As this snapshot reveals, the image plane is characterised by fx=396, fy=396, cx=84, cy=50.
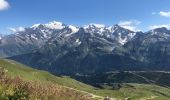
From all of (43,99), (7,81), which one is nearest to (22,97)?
(43,99)

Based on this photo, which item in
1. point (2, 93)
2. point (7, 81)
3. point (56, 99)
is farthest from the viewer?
point (56, 99)

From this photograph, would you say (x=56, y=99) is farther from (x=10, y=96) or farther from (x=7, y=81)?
(x=10, y=96)

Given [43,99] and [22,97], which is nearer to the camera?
[22,97]

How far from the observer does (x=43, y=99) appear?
263ft

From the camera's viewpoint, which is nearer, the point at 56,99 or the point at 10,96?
the point at 10,96

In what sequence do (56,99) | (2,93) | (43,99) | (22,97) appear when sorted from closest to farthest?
(22,97), (2,93), (43,99), (56,99)

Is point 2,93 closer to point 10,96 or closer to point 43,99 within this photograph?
point 10,96

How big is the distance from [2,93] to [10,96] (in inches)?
165

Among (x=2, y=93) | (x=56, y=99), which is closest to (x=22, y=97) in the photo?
(x=2, y=93)

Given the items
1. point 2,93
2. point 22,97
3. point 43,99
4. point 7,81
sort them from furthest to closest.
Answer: point 7,81 < point 43,99 < point 2,93 < point 22,97

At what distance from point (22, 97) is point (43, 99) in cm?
2254

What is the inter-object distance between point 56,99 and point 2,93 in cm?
3822

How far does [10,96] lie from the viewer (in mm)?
59344

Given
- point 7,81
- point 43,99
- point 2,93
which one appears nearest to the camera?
point 2,93
